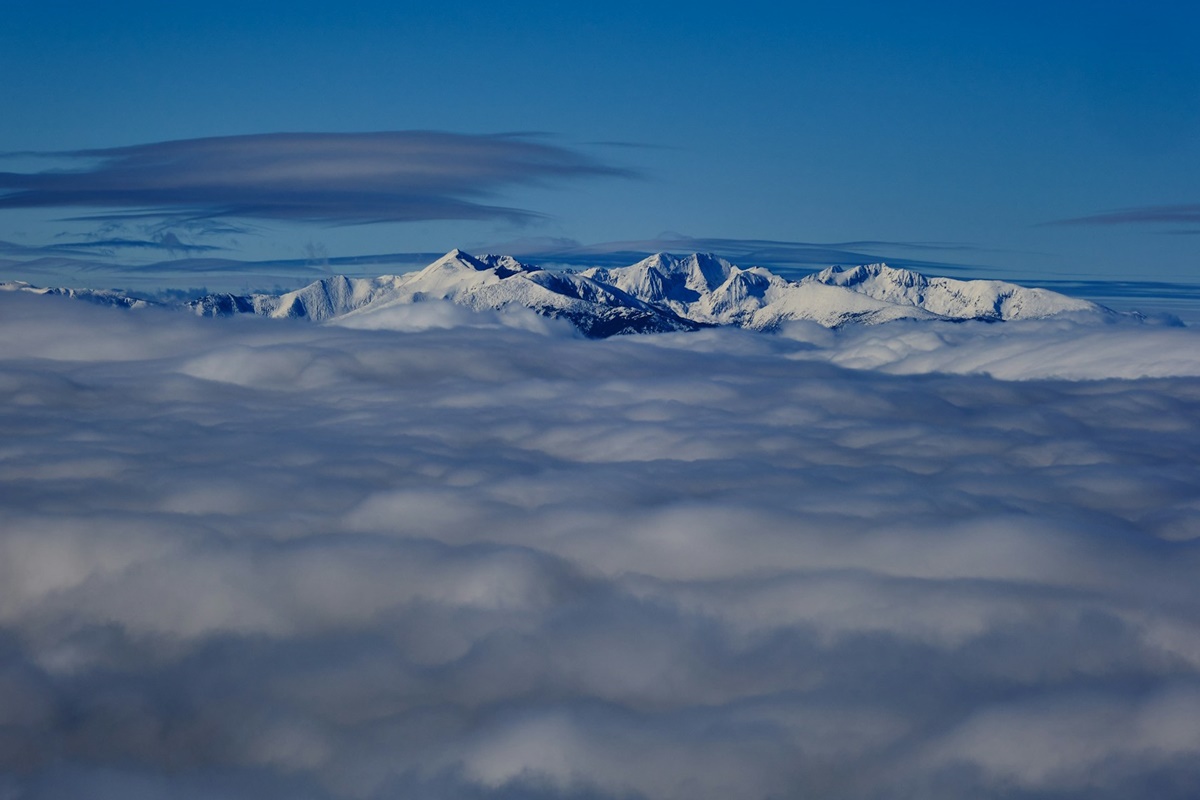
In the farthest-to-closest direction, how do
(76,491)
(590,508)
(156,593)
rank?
(76,491) < (590,508) < (156,593)

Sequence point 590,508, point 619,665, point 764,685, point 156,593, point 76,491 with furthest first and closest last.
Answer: point 76,491
point 590,508
point 156,593
point 619,665
point 764,685

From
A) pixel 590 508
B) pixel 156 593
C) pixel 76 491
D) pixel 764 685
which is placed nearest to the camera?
pixel 764 685

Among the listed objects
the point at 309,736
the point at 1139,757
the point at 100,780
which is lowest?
the point at 100,780

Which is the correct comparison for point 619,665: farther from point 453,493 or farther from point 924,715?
point 453,493

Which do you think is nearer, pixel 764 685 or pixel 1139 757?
pixel 1139 757

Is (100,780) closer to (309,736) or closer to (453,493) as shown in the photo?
(309,736)

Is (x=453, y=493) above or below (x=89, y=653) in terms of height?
above

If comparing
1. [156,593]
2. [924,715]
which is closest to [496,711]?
[924,715]

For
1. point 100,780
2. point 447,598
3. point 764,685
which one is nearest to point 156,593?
point 100,780

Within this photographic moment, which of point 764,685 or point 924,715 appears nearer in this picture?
point 924,715
